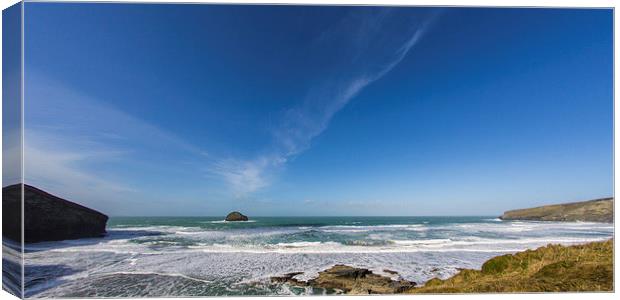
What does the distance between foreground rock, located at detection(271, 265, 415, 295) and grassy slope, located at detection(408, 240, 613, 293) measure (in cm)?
38

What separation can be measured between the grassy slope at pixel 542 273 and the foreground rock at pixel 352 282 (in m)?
0.38

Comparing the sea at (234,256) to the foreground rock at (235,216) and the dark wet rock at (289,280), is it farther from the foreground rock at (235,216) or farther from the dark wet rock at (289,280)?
the foreground rock at (235,216)

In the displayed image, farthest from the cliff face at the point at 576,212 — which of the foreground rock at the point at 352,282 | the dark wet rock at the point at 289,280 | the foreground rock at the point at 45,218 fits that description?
the foreground rock at the point at 45,218

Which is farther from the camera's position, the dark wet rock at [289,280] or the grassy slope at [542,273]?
the dark wet rock at [289,280]

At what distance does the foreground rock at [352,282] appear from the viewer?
6.10 m

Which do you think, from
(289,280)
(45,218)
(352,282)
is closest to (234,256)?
(289,280)

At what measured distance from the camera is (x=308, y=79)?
22.9 ft

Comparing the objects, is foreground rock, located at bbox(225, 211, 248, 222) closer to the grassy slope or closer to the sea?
the sea

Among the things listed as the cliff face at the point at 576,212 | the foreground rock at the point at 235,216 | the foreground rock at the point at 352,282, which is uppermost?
the foreground rock at the point at 235,216

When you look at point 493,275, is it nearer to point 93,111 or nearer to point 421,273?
point 421,273

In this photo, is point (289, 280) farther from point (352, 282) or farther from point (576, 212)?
point (576, 212)

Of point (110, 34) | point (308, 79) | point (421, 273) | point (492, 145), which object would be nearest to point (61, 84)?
point (110, 34)

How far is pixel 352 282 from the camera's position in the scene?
626cm

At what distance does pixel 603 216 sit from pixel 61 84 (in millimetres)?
11323
